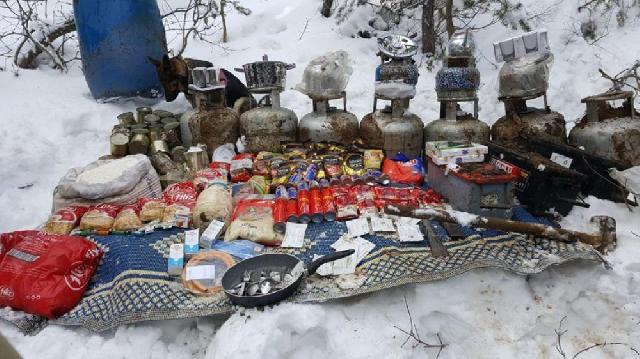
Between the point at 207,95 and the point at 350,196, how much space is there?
2036mm

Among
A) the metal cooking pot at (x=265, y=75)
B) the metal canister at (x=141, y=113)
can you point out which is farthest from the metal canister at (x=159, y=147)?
the metal cooking pot at (x=265, y=75)

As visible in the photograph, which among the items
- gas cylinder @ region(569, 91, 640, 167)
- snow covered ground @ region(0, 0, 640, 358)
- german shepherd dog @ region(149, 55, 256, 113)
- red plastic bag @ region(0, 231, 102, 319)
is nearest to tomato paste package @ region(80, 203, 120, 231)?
red plastic bag @ region(0, 231, 102, 319)

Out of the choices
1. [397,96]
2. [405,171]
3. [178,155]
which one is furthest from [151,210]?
[397,96]

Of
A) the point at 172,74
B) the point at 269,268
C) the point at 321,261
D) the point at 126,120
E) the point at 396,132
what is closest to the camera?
the point at 321,261

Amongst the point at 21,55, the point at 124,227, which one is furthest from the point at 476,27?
the point at 21,55

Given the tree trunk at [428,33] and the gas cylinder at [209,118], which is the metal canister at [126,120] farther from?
the tree trunk at [428,33]

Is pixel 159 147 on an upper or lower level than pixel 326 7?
lower

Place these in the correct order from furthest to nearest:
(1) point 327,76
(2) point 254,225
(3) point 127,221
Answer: (1) point 327,76 → (3) point 127,221 → (2) point 254,225

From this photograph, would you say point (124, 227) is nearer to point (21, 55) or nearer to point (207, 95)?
point (207, 95)

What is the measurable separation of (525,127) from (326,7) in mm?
5052

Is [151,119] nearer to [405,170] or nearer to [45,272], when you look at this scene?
[45,272]

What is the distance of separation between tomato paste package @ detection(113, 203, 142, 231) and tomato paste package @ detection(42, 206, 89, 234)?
30 centimetres

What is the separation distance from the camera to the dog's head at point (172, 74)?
4.98 metres

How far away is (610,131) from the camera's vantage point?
3330 mm
